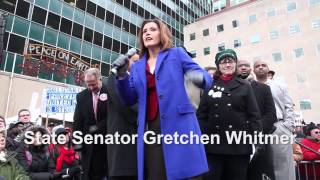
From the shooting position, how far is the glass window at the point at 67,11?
25.1 meters

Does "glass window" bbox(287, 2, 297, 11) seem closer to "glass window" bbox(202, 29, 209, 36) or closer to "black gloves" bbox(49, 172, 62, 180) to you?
"glass window" bbox(202, 29, 209, 36)

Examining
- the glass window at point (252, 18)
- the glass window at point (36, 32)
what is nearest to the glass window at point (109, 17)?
the glass window at point (36, 32)

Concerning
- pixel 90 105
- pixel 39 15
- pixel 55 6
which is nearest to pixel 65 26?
pixel 55 6

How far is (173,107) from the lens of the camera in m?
2.40

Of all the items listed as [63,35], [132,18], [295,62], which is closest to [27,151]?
[63,35]

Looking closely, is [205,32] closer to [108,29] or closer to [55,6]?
[108,29]

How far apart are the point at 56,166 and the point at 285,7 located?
37.4 m

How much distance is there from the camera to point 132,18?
33.2 meters

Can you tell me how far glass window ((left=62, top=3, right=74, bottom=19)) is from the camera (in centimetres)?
2506

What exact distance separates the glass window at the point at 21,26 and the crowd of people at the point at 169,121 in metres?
17.2

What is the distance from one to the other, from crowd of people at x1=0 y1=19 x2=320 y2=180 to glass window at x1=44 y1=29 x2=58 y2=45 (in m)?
18.7

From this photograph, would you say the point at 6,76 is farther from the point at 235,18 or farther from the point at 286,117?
the point at 235,18

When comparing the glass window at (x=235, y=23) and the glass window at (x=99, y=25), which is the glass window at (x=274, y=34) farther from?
the glass window at (x=99, y=25)

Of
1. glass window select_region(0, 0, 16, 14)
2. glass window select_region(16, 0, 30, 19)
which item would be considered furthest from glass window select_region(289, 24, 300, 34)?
glass window select_region(0, 0, 16, 14)
